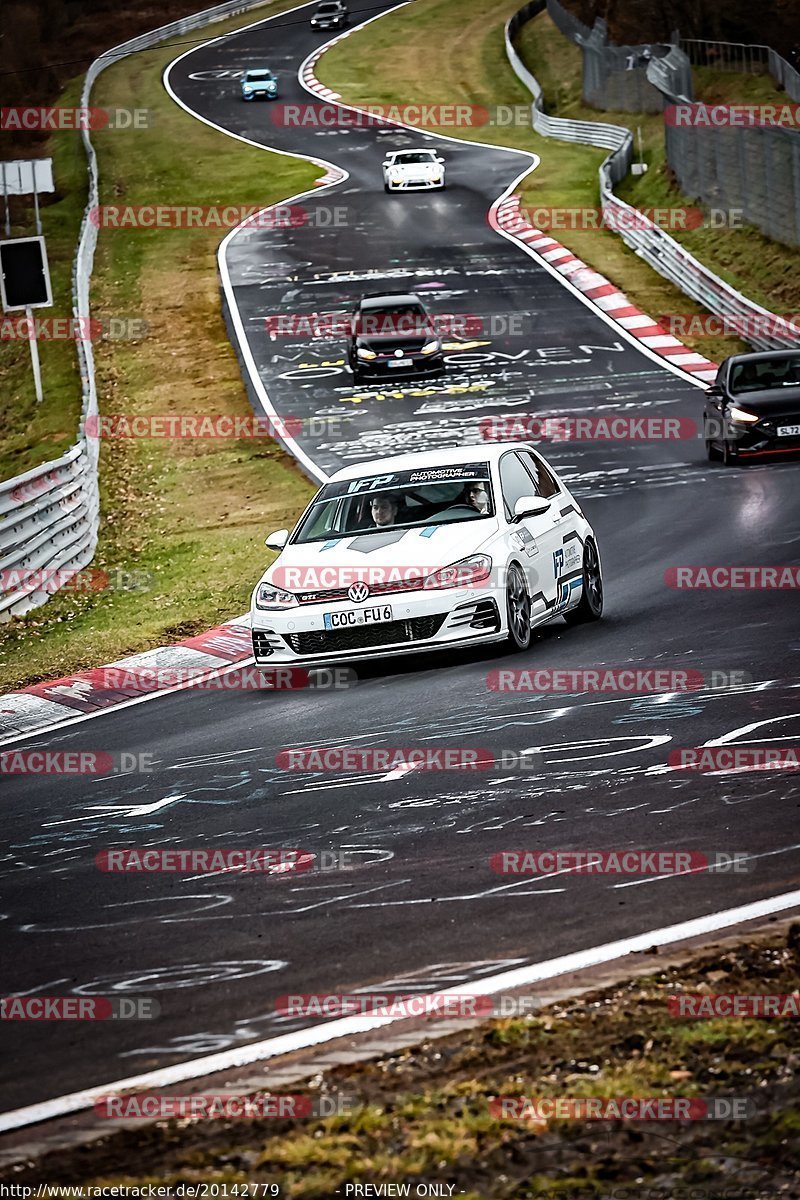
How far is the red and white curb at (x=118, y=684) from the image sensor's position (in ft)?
42.0

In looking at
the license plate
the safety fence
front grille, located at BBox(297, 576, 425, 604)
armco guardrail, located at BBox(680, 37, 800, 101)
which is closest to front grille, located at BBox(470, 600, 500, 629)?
front grille, located at BBox(297, 576, 425, 604)

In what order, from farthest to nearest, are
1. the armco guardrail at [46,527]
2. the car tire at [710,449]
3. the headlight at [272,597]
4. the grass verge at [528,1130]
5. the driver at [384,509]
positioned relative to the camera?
the car tire at [710,449] < the armco guardrail at [46,527] < the driver at [384,509] < the headlight at [272,597] < the grass verge at [528,1130]

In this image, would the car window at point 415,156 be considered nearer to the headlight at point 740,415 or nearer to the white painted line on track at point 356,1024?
the headlight at point 740,415

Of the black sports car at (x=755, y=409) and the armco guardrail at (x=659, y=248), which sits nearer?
the black sports car at (x=755, y=409)

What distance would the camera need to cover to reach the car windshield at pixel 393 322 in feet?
104

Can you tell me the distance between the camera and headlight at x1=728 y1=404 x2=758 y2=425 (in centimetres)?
2217

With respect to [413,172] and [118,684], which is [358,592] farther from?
[413,172]

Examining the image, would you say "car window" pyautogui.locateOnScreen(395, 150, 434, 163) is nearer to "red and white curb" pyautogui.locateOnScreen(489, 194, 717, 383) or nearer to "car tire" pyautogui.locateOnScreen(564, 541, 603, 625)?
"red and white curb" pyautogui.locateOnScreen(489, 194, 717, 383)

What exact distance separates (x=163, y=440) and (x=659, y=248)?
14.6m

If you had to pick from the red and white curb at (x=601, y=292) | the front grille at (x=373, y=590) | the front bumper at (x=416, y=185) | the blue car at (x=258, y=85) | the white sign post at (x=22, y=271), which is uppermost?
the blue car at (x=258, y=85)

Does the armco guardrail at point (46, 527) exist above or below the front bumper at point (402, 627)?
below

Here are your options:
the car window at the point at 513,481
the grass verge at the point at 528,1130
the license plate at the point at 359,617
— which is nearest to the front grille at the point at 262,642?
the license plate at the point at 359,617

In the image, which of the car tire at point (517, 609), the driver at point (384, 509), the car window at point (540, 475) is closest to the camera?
the car tire at point (517, 609)

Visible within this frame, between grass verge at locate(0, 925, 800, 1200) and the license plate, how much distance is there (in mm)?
6859
